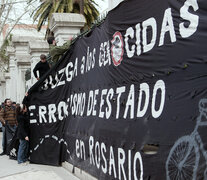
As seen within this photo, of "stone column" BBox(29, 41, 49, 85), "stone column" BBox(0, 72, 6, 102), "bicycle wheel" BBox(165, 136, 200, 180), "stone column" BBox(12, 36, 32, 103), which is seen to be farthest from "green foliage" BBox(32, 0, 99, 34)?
"bicycle wheel" BBox(165, 136, 200, 180)

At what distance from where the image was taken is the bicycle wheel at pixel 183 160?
3157mm

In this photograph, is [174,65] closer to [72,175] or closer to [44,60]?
[72,175]

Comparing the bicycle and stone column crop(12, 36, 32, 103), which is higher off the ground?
stone column crop(12, 36, 32, 103)

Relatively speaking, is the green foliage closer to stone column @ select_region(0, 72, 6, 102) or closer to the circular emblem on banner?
stone column @ select_region(0, 72, 6, 102)

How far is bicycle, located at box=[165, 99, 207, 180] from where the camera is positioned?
3078 mm

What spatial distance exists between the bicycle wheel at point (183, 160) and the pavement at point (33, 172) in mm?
3570

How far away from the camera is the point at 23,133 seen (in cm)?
849

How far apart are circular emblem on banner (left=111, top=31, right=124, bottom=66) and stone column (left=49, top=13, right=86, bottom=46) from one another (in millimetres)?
3816

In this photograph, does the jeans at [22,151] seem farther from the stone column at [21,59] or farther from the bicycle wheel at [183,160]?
the stone column at [21,59]

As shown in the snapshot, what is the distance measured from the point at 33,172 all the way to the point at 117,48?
12.6ft

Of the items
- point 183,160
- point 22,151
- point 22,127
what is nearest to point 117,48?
point 183,160

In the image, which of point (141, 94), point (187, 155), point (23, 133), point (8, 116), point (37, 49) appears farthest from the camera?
point (37, 49)

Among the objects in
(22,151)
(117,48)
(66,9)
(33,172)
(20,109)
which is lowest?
(33,172)

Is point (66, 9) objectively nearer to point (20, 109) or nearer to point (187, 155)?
point (20, 109)
